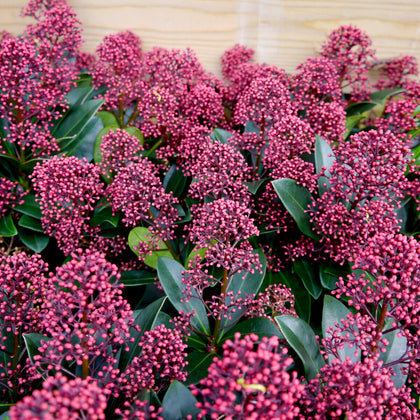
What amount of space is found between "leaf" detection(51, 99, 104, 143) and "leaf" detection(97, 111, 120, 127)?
0.17 m

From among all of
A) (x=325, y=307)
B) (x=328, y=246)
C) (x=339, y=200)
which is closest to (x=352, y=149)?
(x=339, y=200)

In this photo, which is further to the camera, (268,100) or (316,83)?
(316,83)

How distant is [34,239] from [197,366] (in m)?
1.03

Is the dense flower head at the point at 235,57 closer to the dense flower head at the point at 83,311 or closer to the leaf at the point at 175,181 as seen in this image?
the leaf at the point at 175,181

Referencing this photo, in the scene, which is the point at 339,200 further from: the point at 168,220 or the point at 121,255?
the point at 121,255

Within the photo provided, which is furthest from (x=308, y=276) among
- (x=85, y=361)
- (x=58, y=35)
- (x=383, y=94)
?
(x=58, y=35)

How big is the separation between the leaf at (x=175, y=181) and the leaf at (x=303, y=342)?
2.96ft

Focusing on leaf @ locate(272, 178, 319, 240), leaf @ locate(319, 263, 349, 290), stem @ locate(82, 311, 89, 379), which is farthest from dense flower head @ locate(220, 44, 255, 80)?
stem @ locate(82, 311, 89, 379)

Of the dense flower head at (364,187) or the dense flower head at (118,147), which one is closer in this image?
the dense flower head at (364,187)

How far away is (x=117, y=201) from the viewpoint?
1482 mm

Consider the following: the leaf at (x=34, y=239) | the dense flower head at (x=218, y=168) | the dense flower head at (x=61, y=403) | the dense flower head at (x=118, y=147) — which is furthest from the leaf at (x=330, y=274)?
the leaf at (x=34, y=239)

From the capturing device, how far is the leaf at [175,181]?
1.85m

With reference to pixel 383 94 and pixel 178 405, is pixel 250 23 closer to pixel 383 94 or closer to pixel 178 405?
pixel 383 94

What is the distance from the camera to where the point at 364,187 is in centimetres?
136
